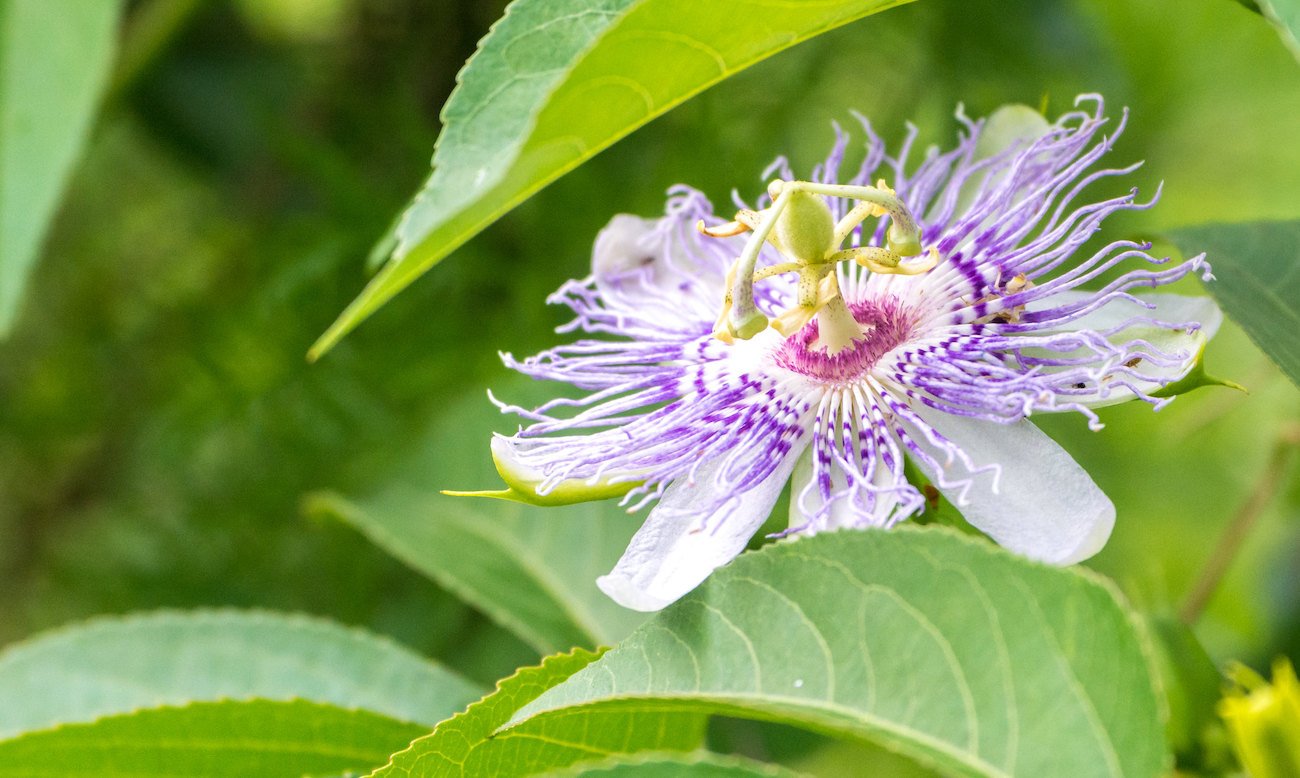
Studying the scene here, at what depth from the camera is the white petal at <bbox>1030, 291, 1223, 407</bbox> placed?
78 centimetres

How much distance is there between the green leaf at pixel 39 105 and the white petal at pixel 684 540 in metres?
0.75

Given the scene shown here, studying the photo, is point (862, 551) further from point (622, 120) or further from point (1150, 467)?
point (1150, 467)

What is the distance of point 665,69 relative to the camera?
0.69 meters

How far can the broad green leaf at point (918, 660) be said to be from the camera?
0.60 metres

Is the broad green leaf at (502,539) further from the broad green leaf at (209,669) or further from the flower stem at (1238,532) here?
the flower stem at (1238,532)

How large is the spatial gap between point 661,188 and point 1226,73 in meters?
1.38

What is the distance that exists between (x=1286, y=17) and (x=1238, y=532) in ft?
2.15

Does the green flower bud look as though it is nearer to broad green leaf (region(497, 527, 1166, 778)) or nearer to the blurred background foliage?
broad green leaf (region(497, 527, 1166, 778))

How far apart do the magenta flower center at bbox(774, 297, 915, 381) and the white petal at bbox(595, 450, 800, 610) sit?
115 mm

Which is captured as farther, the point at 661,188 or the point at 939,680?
the point at 661,188

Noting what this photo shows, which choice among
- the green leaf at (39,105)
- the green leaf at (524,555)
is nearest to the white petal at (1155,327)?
the green leaf at (524,555)

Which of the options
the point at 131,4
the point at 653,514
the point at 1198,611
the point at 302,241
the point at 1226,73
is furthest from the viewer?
the point at 1226,73

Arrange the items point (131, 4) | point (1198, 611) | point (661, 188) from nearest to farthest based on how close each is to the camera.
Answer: point (1198, 611), point (661, 188), point (131, 4)

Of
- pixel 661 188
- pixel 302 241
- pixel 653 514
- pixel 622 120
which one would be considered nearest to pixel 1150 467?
pixel 661 188
